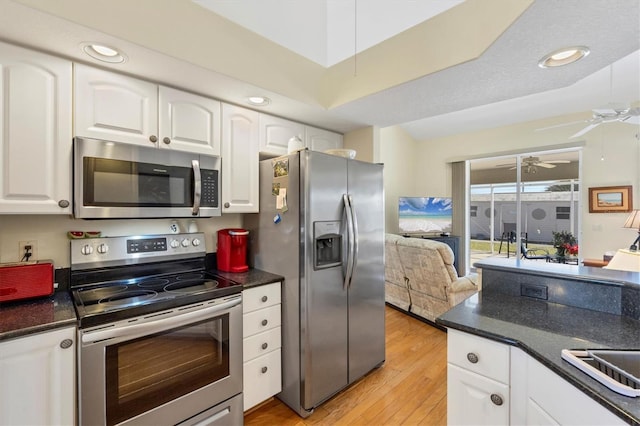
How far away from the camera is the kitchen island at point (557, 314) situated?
100 cm

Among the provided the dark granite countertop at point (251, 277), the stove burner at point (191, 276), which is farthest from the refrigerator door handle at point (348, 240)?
the stove burner at point (191, 276)

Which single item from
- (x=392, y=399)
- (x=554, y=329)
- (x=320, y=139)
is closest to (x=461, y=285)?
(x=392, y=399)

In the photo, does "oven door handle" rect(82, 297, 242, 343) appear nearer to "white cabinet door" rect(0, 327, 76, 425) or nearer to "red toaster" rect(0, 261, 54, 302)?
"white cabinet door" rect(0, 327, 76, 425)

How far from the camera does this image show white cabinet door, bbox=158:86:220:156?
1866 mm

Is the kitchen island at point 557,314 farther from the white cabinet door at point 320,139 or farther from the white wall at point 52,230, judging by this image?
the white wall at point 52,230

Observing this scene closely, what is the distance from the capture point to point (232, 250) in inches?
89.0

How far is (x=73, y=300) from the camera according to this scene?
156cm

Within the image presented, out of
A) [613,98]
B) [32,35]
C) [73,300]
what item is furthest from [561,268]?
[613,98]

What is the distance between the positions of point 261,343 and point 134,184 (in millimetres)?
1309

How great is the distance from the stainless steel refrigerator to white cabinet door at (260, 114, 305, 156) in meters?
0.22

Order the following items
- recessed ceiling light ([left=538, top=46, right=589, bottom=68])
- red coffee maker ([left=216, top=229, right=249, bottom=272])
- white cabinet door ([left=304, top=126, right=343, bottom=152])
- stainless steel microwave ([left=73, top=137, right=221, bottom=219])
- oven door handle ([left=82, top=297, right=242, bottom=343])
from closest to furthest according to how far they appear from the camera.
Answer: oven door handle ([left=82, top=297, right=242, bottom=343]) < recessed ceiling light ([left=538, top=46, right=589, bottom=68]) < stainless steel microwave ([left=73, top=137, right=221, bottom=219]) < red coffee maker ([left=216, top=229, right=249, bottom=272]) < white cabinet door ([left=304, top=126, right=343, bottom=152])

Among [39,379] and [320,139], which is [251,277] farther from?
[320,139]

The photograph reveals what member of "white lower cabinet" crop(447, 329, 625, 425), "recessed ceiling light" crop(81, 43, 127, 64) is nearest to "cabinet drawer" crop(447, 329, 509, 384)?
"white lower cabinet" crop(447, 329, 625, 425)

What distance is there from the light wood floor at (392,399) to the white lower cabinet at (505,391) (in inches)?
31.7
